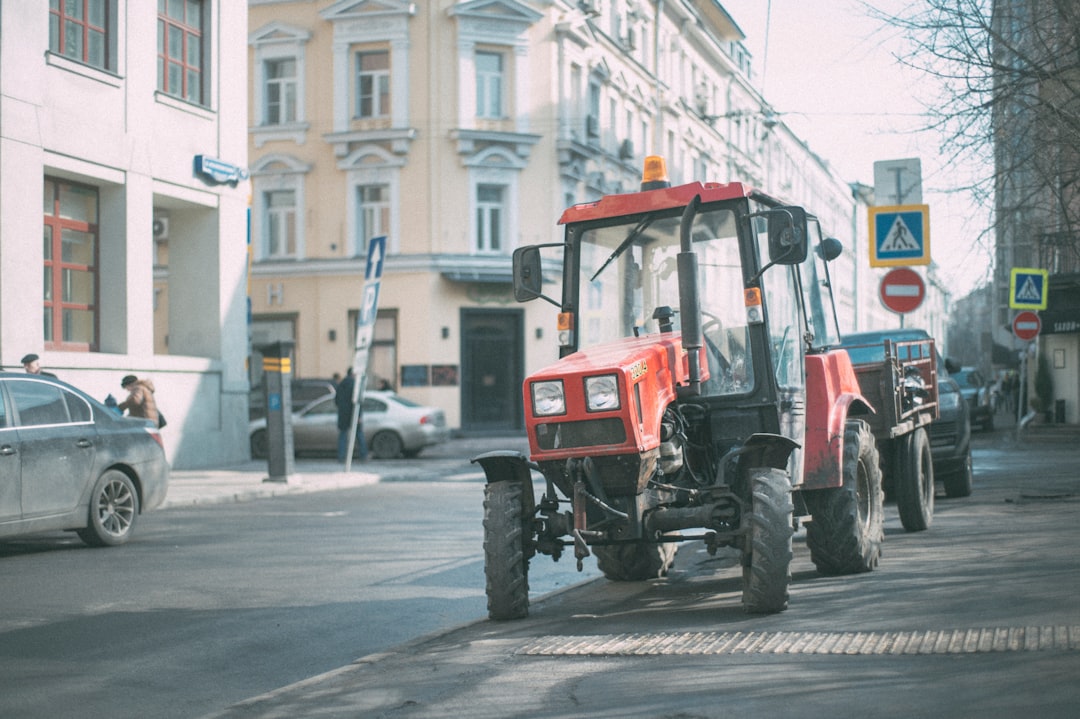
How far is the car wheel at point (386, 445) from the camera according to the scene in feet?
89.8

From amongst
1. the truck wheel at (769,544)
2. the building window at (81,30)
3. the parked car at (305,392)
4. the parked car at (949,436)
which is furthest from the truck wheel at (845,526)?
the parked car at (305,392)

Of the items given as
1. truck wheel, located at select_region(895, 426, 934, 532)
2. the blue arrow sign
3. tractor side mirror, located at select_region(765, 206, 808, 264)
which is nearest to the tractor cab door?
tractor side mirror, located at select_region(765, 206, 808, 264)

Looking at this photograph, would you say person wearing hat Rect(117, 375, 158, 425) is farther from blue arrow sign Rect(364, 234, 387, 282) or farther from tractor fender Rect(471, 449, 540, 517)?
tractor fender Rect(471, 449, 540, 517)

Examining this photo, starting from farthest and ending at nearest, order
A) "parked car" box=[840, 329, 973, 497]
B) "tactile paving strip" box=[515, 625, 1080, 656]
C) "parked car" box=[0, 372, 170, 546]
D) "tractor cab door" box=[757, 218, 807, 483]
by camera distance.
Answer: "parked car" box=[840, 329, 973, 497] < "parked car" box=[0, 372, 170, 546] < "tractor cab door" box=[757, 218, 807, 483] < "tactile paving strip" box=[515, 625, 1080, 656]

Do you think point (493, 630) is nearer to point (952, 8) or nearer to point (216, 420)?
point (952, 8)

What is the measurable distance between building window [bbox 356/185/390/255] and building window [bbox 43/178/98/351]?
15.0 metres

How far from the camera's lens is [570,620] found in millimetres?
7785

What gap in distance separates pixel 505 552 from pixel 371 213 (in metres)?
29.5

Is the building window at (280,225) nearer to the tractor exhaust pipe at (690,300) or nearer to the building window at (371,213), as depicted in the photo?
the building window at (371,213)

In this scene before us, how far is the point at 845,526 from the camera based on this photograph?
8891 millimetres

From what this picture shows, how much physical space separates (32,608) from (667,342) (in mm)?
4602

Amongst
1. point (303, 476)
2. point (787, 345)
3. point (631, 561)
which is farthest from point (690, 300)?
point (303, 476)

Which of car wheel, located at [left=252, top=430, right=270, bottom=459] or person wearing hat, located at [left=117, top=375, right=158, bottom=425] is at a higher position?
person wearing hat, located at [left=117, top=375, right=158, bottom=425]

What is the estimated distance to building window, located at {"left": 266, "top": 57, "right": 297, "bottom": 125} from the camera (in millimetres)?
37188
